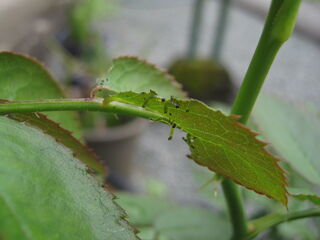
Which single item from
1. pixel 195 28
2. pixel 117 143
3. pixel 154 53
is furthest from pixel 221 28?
pixel 117 143

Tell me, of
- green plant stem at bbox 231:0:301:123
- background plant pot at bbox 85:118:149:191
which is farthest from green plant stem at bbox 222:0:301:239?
background plant pot at bbox 85:118:149:191

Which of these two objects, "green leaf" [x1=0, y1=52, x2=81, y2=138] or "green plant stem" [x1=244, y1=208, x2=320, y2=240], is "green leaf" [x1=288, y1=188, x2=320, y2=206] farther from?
"green leaf" [x1=0, y1=52, x2=81, y2=138]

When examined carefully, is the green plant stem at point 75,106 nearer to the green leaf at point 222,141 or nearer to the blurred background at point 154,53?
the green leaf at point 222,141

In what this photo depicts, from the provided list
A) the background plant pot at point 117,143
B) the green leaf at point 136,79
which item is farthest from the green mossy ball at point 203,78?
the green leaf at point 136,79

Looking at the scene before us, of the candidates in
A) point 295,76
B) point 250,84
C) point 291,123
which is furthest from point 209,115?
point 295,76

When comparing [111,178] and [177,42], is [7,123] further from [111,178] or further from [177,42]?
[177,42]

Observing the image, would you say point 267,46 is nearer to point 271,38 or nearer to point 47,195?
point 271,38
